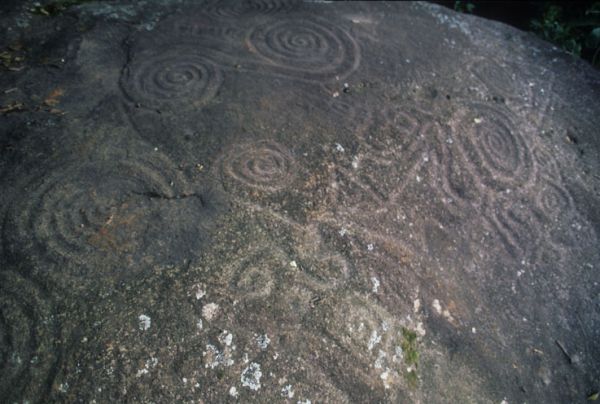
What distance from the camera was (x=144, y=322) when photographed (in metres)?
1.35

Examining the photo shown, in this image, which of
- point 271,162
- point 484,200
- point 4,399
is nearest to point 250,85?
point 271,162

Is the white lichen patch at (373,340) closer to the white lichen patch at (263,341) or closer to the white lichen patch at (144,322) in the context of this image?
the white lichen patch at (263,341)

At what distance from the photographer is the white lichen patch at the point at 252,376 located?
1.31 metres

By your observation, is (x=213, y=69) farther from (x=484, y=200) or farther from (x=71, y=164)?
(x=484, y=200)

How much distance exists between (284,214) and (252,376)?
56cm

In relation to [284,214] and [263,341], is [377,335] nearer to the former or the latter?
[263,341]

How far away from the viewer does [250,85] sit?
2131 mm

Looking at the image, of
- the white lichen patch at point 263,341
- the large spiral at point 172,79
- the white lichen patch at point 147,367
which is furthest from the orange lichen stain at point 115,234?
the large spiral at point 172,79

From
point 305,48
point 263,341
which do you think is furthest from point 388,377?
point 305,48

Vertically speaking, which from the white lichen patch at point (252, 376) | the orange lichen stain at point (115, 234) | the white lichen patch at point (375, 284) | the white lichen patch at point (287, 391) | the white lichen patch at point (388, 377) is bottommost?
the white lichen patch at point (388, 377)

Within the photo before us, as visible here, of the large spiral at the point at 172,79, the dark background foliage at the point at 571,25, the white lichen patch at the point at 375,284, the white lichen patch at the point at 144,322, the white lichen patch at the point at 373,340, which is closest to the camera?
the white lichen patch at the point at 144,322

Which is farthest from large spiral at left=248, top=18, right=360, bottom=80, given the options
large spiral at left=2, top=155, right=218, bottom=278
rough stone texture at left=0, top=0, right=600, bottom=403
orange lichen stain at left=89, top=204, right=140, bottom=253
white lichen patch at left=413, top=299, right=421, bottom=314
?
white lichen patch at left=413, top=299, right=421, bottom=314

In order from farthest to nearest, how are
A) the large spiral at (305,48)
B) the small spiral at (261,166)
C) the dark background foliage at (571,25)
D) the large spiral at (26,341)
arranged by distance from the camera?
the dark background foliage at (571,25) < the large spiral at (305,48) < the small spiral at (261,166) < the large spiral at (26,341)

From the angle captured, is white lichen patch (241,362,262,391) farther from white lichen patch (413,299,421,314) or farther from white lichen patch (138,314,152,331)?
white lichen patch (413,299,421,314)
